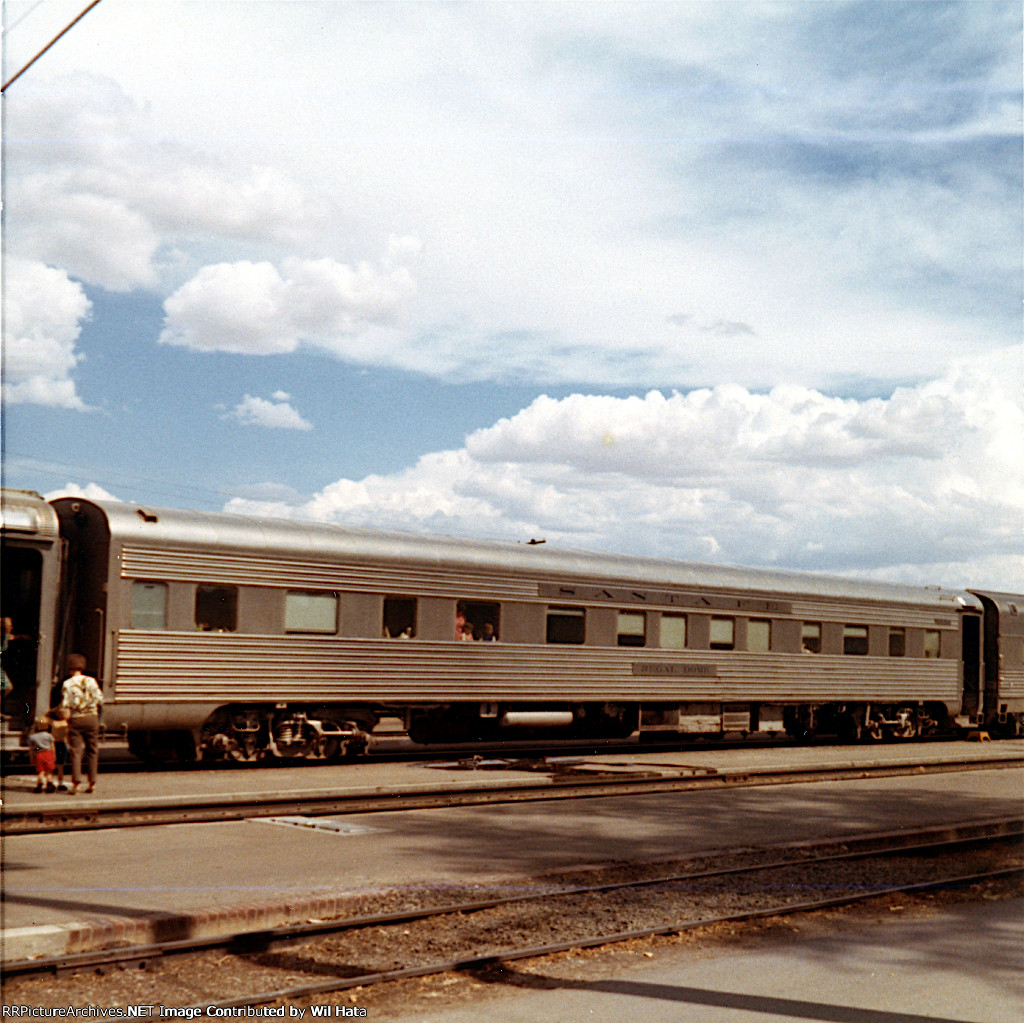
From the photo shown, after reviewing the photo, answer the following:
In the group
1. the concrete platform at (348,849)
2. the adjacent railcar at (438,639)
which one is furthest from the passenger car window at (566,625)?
the concrete platform at (348,849)

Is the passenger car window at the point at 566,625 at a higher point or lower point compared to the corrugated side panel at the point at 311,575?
lower

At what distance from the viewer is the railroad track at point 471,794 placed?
12828 millimetres

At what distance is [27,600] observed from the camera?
1556cm

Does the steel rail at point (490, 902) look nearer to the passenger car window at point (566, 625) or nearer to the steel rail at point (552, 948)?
the steel rail at point (552, 948)

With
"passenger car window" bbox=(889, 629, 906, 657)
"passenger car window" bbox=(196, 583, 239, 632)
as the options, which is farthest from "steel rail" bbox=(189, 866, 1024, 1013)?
"passenger car window" bbox=(889, 629, 906, 657)

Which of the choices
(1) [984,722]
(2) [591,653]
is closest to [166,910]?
(2) [591,653]

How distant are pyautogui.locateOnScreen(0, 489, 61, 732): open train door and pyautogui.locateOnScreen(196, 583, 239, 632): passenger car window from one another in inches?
89.0

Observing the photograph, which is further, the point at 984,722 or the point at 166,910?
the point at 984,722

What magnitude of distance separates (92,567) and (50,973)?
34.0ft

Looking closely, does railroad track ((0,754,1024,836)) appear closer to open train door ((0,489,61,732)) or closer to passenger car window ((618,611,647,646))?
open train door ((0,489,61,732))

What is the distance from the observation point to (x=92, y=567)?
1673 centimetres

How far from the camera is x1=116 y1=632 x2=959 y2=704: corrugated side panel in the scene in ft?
56.2

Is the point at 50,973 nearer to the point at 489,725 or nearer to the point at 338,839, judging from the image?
the point at 338,839

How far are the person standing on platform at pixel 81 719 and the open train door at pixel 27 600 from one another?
0.97m
